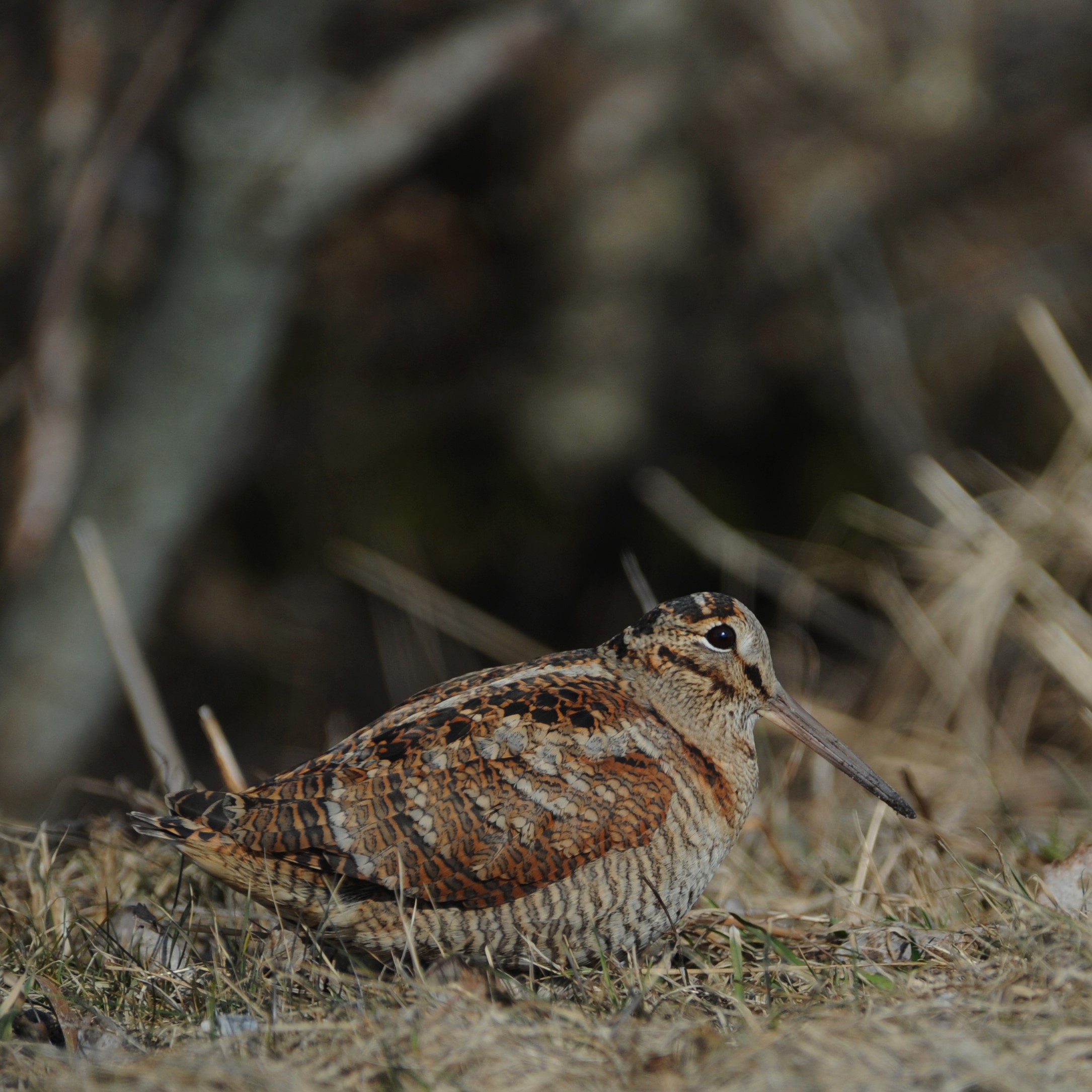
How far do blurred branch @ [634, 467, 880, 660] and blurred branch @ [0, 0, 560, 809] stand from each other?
227cm

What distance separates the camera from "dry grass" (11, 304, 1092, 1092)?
6.69ft

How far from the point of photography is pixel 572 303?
8523 millimetres

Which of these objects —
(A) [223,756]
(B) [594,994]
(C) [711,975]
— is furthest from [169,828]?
(C) [711,975]

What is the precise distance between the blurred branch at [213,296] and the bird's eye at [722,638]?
3491 mm

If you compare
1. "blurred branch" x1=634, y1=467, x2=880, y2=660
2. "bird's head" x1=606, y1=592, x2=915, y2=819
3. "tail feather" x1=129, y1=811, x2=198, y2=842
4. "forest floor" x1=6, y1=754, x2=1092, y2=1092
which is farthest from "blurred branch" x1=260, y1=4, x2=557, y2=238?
"tail feather" x1=129, y1=811, x2=198, y2=842

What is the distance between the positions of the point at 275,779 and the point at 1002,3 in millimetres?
8175

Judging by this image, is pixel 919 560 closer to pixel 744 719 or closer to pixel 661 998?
pixel 744 719

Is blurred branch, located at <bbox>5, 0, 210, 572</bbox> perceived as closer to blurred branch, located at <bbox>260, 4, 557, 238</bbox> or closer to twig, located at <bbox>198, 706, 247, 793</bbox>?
blurred branch, located at <bbox>260, 4, 557, 238</bbox>

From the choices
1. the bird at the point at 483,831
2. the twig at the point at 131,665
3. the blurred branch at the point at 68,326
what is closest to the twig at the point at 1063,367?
the bird at the point at 483,831

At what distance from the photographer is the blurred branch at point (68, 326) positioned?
18.9 feet

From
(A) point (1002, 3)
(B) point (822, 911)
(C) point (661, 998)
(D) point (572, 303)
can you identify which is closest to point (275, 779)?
(C) point (661, 998)

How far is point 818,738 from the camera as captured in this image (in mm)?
3145

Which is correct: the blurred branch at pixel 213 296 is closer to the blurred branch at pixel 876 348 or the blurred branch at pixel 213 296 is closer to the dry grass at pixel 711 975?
the dry grass at pixel 711 975

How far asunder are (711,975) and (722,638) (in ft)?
2.50
